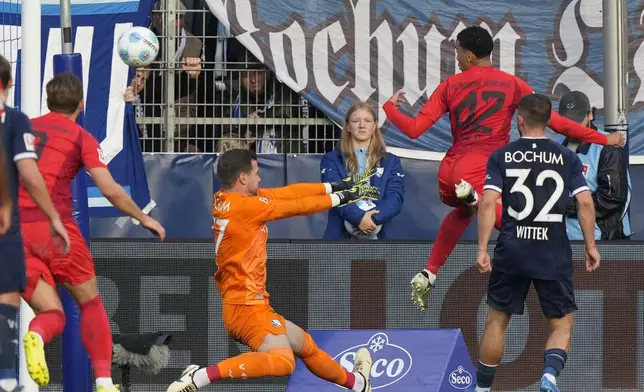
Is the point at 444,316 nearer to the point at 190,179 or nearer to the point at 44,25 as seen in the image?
the point at 190,179

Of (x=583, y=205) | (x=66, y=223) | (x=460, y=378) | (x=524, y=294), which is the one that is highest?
(x=583, y=205)

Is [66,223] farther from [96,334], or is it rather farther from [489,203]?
[489,203]

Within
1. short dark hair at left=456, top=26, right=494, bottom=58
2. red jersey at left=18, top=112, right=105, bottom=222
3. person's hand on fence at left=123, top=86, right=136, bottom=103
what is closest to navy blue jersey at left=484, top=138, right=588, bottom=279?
short dark hair at left=456, top=26, right=494, bottom=58

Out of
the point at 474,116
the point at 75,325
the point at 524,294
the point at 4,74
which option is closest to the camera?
the point at 4,74

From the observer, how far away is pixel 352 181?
1076 centimetres

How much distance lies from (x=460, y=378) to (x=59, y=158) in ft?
12.3

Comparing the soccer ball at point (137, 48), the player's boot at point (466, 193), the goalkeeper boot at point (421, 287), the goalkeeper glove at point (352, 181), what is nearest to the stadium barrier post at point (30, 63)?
the soccer ball at point (137, 48)

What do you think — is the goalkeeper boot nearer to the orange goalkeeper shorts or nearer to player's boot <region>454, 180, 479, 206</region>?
player's boot <region>454, 180, 479, 206</region>

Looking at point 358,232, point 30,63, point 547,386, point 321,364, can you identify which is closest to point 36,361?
point 321,364

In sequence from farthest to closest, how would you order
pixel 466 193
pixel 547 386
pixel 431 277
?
pixel 431 277 < pixel 466 193 < pixel 547 386

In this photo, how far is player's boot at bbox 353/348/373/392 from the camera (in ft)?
33.0

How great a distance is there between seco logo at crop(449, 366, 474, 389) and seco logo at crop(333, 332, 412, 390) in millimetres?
353

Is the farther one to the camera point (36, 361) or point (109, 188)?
point (109, 188)

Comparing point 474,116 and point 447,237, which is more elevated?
point 474,116
